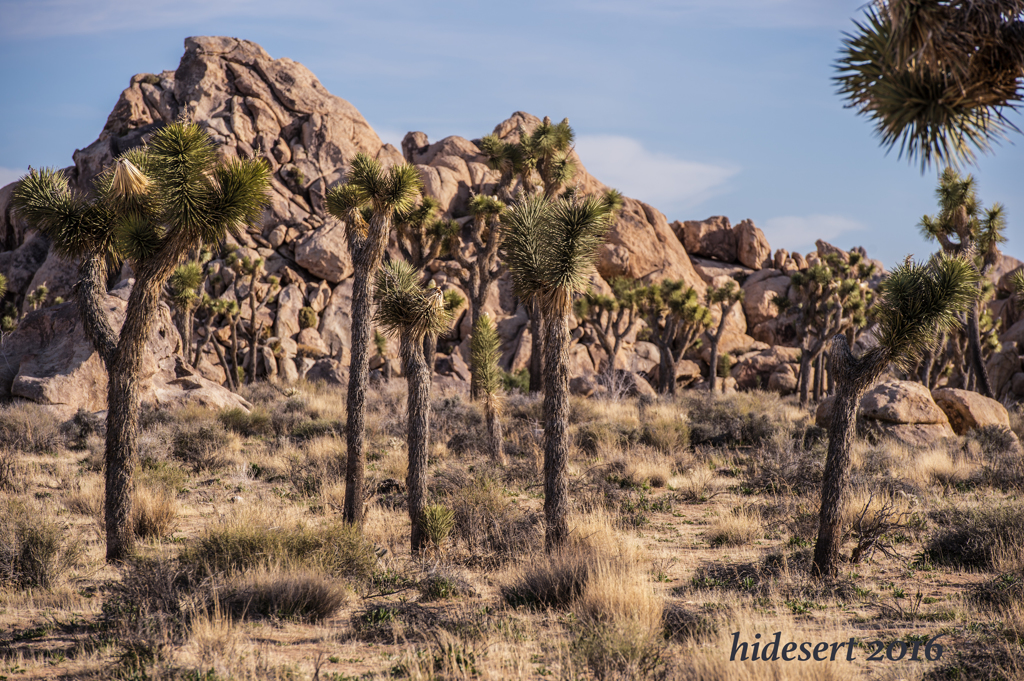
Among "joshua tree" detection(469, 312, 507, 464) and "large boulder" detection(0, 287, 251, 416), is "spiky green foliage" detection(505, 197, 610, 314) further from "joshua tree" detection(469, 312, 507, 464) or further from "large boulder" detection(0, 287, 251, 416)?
"large boulder" detection(0, 287, 251, 416)

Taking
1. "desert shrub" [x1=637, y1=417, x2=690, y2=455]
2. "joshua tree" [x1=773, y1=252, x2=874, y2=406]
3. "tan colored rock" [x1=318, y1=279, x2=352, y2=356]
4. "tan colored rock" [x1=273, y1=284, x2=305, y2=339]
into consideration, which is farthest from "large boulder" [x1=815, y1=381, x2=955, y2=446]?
"tan colored rock" [x1=273, y1=284, x2=305, y2=339]

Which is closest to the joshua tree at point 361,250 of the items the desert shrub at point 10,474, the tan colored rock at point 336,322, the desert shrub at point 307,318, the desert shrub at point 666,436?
the desert shrub at point 10,474

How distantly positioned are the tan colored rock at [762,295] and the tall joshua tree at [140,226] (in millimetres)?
42428

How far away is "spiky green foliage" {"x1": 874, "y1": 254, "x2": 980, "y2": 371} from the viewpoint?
7562mm

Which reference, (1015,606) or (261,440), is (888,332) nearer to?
(1015,606)

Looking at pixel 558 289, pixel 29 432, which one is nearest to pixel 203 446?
pixel 29 432

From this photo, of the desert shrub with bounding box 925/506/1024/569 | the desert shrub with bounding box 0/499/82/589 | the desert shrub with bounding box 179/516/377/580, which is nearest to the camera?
the desert shrub with bounding box 179/516/377/580

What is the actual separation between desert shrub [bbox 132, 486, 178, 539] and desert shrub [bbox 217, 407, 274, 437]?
851cm

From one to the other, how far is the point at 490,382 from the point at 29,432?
1109 centimetres

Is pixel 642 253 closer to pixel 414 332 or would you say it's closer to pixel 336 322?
pixel 336 322

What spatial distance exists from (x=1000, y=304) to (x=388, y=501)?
160 feet

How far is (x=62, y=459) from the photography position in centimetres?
1471

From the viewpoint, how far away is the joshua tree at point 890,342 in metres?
7.58

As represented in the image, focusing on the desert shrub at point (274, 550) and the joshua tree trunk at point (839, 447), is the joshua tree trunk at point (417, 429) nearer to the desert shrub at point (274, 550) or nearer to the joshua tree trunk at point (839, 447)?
the desert shrub at point (274, 550)
